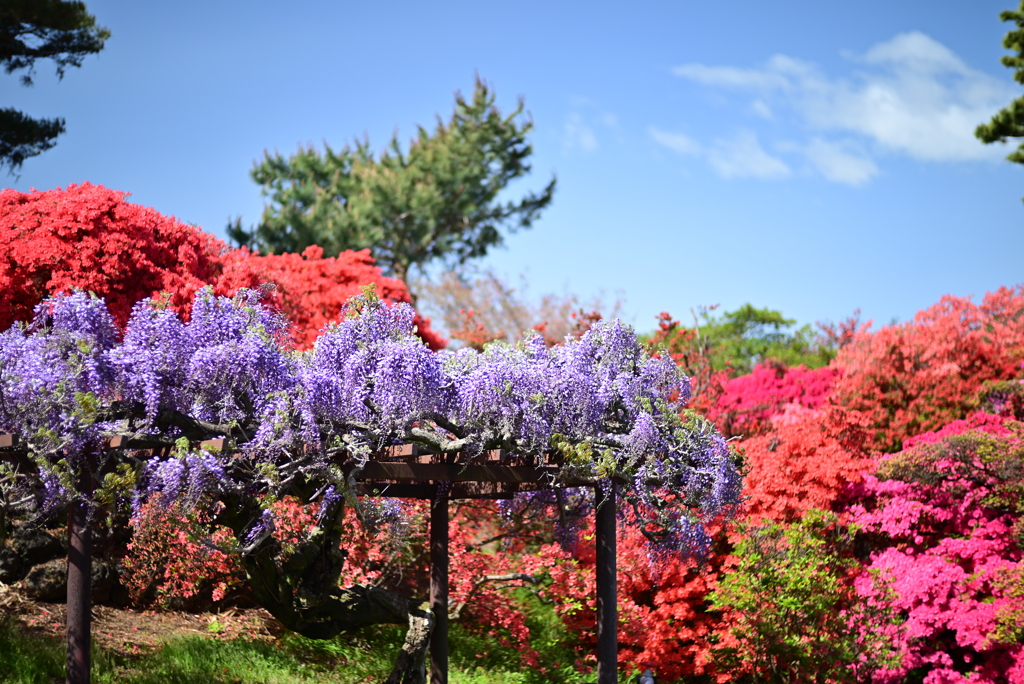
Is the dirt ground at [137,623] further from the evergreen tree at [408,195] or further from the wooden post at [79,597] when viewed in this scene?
the evergreen tree at [408,195]

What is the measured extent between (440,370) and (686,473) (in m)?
2.49

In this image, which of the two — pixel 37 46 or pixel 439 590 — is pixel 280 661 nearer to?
pixel 439 590

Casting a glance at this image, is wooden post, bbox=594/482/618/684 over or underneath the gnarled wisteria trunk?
underneath

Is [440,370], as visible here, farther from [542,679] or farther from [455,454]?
[542,679]

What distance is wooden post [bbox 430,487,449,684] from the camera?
8.10 m

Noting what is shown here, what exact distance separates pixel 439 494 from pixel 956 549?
6.48 m

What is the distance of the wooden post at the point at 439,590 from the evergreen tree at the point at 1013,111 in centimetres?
1412

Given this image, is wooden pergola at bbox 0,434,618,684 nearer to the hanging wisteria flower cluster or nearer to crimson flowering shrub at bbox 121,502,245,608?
the hanging wisteria flower cluster

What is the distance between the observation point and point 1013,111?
17328 millimetres

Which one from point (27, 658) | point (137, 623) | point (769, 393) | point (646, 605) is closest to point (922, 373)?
point (769, 393)

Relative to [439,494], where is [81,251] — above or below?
above

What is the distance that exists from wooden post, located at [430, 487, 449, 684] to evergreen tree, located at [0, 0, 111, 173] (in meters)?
10.1

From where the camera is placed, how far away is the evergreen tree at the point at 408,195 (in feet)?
77.8

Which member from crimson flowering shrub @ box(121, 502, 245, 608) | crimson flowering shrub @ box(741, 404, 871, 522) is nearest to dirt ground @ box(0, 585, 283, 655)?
crimson flowering shrub @ box(121, 502, 245, 608)
